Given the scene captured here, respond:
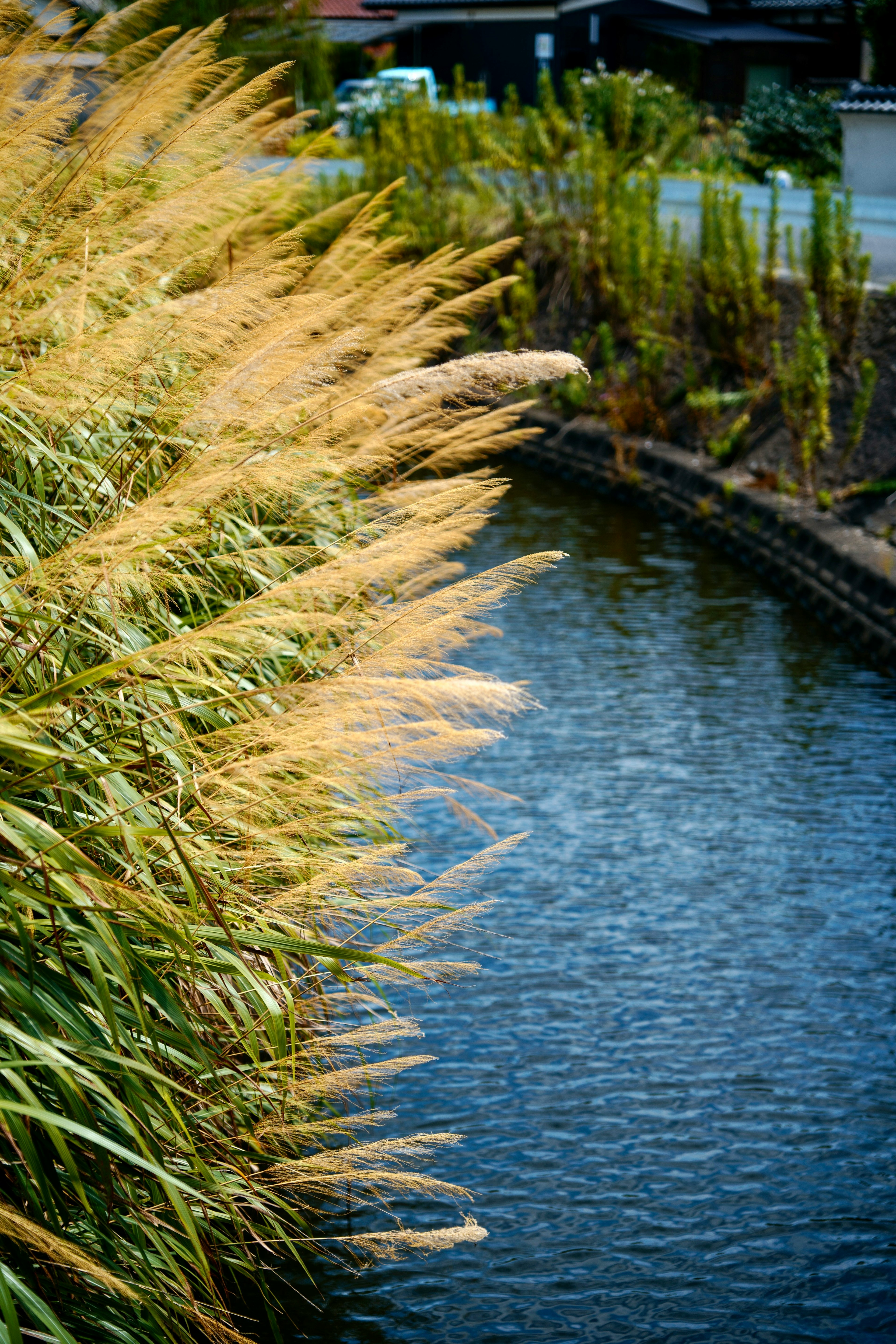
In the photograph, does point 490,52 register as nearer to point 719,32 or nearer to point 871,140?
point 719,32

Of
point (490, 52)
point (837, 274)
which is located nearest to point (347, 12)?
point (490, 52)

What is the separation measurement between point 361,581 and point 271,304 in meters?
0.60

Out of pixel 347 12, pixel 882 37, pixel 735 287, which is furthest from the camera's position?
pixel 347 12

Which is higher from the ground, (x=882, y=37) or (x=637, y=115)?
(x=882, y=37)

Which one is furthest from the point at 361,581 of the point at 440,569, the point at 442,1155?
the point at 442,1155

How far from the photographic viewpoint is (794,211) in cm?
1327

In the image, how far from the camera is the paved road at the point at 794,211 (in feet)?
36.5

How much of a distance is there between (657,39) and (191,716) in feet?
99.2

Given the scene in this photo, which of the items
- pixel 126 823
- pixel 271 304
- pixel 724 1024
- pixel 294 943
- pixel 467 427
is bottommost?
pixel 724 1024

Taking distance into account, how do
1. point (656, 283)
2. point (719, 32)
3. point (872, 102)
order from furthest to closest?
point (719, 32)
point (872, 102)
point (656, 283)

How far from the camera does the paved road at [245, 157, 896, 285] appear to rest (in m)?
11.1

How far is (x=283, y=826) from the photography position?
242cm

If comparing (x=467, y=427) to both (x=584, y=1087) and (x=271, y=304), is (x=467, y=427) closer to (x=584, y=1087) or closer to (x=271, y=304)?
(x=271, y=304)

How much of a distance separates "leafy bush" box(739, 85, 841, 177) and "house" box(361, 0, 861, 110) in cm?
729
